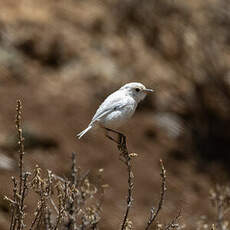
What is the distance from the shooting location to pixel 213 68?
12031 mm

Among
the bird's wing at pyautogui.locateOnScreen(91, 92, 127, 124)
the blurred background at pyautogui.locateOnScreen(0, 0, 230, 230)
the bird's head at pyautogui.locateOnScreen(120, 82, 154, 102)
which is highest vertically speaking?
the blurred background at pyautogui.locateOnScreen(0, 0, 230, 230)

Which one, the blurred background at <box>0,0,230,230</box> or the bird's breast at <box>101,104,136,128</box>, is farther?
the blurred background at <box>0,0,230,230</box>

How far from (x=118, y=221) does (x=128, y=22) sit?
5346 mm

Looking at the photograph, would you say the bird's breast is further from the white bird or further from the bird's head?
the bird's head

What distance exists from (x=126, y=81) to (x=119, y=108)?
342 inches

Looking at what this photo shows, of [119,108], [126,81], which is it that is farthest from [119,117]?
Result: [126,81]

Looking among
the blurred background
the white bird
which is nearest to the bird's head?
the white bird

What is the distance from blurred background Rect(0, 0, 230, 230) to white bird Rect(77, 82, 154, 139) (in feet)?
18.0

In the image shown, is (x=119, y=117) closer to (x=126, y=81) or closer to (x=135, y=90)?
(x=135, y=90)

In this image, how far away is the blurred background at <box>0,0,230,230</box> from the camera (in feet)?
34.8

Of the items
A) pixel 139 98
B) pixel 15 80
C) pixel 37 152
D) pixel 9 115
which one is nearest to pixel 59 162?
pixel 37 152

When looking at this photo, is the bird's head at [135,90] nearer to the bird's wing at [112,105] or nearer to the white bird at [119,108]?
Result: the white bird at [119,108]

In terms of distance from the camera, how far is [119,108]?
410cm

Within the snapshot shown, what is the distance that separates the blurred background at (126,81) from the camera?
10.6 meters
